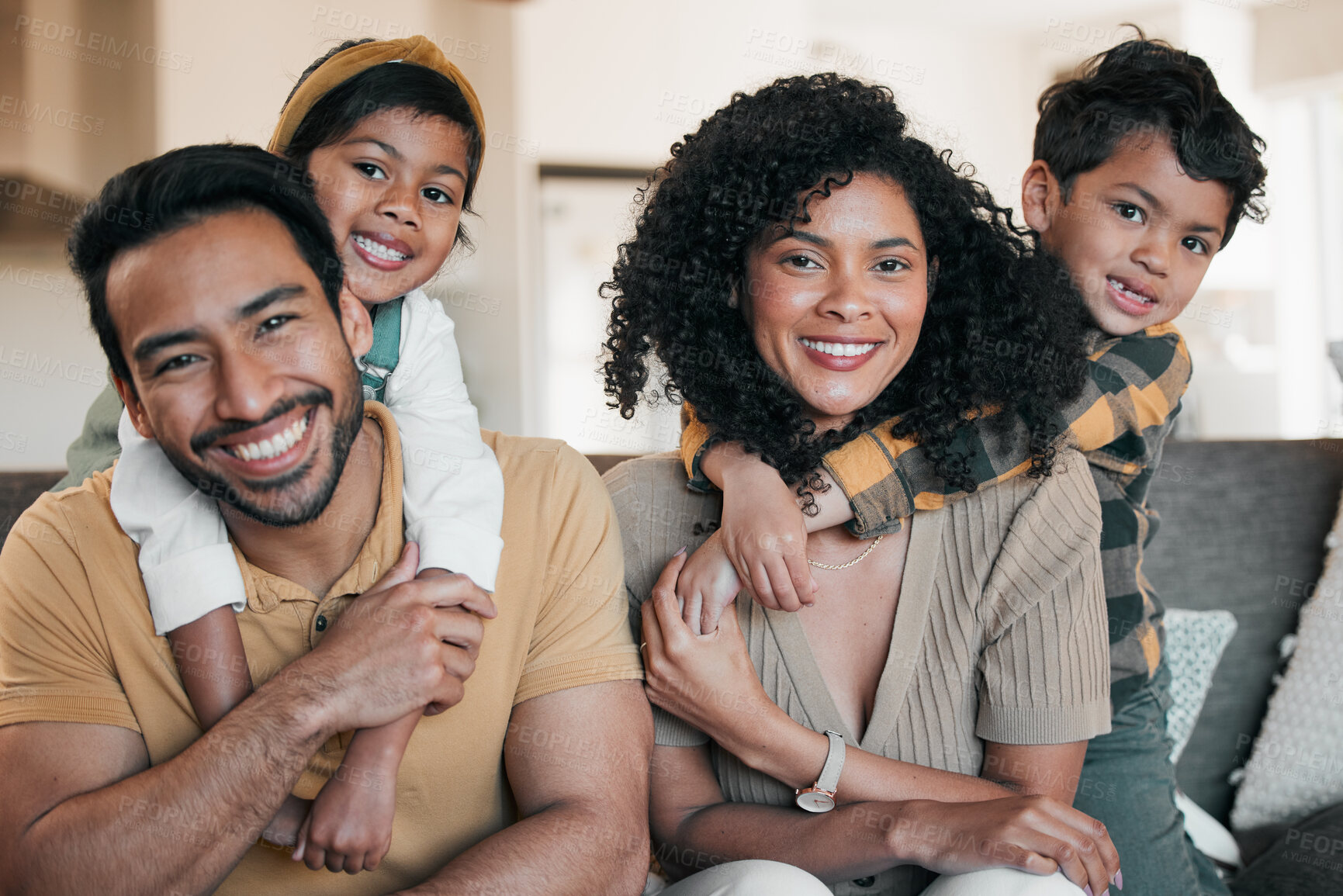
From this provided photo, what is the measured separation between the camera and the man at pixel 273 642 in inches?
43.6

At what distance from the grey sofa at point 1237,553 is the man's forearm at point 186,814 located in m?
1.03

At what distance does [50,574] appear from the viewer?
1219 mm

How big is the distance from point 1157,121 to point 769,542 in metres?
1.02

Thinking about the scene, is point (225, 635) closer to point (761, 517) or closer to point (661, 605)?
point (661, 605)

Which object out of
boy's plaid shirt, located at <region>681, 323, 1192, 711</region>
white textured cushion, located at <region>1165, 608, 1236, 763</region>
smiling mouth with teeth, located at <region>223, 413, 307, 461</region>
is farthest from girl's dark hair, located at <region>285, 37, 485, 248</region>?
white textured cushion, located at <region>1165, 608, 1236, 763</region>

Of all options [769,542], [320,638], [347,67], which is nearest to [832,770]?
[769,542]

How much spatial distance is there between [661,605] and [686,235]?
583 mm

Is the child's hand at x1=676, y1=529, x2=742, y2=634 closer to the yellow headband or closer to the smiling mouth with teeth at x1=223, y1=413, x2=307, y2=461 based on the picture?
the smiling mouth with teeth at x1=223, y1=413, x2=307, y2=461

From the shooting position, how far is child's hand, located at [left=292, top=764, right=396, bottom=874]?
1108 mm

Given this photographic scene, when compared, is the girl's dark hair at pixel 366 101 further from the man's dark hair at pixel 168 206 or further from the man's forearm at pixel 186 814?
the man's forearm at pixel 186 814

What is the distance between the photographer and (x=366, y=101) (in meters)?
1.47

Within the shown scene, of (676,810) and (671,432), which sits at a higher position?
(671,432)

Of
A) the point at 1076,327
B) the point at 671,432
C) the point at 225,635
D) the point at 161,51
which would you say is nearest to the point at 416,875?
the point at 225,635

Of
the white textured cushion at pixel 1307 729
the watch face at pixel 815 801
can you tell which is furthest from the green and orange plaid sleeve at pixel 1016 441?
the white textured cushion at pixel 1307 729
